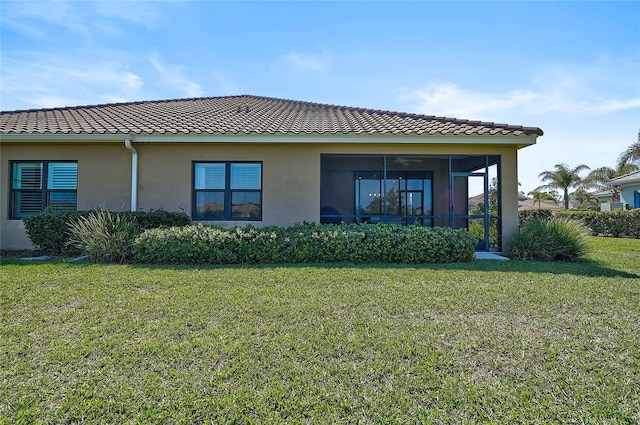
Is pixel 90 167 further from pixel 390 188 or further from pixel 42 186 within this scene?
pixel 390 188

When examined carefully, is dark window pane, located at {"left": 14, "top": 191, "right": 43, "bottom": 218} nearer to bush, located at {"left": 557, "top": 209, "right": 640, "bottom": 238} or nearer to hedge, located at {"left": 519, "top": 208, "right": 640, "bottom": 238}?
hedge, located at {"left": 519, "top": 208, "right": 640, "bottom": 238}

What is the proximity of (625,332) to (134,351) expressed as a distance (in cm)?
496

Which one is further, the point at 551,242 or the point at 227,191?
the point at 227,191

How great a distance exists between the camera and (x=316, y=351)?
2971 mm

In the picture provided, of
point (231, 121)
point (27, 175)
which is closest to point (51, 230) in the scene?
point (27, 175)

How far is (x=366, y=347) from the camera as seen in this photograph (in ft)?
10.0

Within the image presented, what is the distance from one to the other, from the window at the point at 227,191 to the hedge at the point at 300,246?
86.3 inches

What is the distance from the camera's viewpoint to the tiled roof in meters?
8.74

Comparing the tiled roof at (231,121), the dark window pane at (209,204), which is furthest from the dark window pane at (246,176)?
the tiled roof at (231,121)

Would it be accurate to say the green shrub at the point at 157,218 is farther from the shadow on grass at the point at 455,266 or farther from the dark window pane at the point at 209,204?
the shadow on grass at the point at 455,266

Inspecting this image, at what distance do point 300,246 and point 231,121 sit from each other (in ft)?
17.6

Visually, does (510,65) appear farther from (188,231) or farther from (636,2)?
(188,231)

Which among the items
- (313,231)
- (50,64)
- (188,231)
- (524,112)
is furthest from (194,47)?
(524,112)

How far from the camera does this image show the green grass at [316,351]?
2.23 meters
